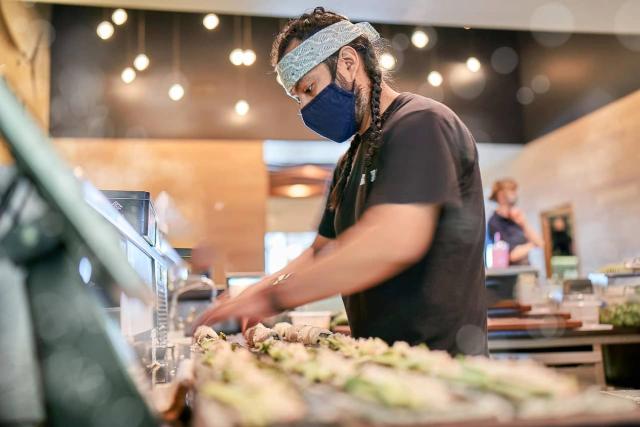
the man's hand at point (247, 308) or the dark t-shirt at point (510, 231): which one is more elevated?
the dark t-shirt at point (510, 231)

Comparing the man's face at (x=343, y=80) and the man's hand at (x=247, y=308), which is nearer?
the man's hand at (x=247, y=308)

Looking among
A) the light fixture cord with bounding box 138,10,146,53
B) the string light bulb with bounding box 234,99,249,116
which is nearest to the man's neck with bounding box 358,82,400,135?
the string light bulb with bounding box 234,99,249,116

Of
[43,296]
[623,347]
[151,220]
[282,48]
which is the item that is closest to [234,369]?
[43,296]

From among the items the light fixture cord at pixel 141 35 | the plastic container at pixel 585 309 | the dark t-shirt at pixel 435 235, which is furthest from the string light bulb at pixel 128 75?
the dark t-shirt at pixel 435 235

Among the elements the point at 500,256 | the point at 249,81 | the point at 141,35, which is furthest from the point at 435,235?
the point at 141,35

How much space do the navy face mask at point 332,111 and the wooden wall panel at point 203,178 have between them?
14.8 feet

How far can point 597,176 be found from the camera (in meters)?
7.08

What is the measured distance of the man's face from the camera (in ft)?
5.71

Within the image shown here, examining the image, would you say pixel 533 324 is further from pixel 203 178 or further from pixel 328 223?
pixel 203 178

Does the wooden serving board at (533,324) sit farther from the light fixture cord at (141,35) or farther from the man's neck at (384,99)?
the light fixture cord at (141,35)

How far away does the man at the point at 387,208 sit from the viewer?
134 cm

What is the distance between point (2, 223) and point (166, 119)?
20.2 feet

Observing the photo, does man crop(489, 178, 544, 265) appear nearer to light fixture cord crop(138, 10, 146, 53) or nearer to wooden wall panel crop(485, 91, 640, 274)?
wooden wall panel crop(485, 91, 640, 274)

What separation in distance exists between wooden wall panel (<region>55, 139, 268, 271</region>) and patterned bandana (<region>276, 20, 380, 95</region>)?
4.59 metres
